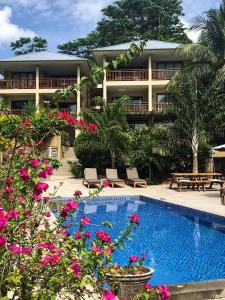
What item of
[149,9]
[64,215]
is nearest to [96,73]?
[64,215]

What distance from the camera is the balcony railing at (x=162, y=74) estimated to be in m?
32.3

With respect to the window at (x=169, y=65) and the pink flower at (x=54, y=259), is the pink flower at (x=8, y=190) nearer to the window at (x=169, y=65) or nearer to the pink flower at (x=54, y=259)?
the pink flower at (x=54, y=259)

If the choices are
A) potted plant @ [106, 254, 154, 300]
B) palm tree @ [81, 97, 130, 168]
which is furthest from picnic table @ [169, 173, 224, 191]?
potted plant @ [106, 254, 154, 300]

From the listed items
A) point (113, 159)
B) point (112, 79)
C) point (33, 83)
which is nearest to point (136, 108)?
point (112, 79)

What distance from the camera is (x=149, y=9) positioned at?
1970 inches

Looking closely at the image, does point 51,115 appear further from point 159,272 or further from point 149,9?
point 149,9

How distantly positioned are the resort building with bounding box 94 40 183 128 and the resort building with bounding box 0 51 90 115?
2130 mm

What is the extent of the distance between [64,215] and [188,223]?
9.74 m

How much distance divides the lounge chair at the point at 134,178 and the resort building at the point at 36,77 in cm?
1115

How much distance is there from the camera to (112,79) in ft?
106

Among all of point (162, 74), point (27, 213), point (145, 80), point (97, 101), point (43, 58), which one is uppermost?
point (43, 58)

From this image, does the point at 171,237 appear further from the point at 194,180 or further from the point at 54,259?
the point at 194,180

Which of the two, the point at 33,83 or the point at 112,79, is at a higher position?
the point at 112,79

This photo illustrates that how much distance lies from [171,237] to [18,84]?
25148 millimetres
